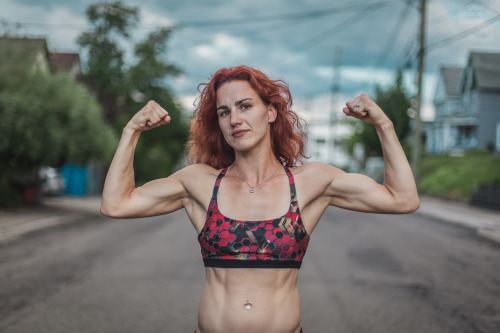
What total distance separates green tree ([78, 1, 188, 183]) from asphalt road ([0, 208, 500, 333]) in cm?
2051

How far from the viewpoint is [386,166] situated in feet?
7.39

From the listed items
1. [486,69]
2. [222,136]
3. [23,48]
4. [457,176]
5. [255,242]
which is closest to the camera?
[255,242]

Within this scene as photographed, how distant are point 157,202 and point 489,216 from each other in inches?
677

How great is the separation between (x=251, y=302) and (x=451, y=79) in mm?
53116

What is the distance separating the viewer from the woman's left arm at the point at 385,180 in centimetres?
222

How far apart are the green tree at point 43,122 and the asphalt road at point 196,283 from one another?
13.9ft

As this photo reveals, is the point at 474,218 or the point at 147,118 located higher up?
the point at 147,118

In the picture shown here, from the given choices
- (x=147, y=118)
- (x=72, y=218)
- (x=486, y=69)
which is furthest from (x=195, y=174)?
(x=486, y=69)

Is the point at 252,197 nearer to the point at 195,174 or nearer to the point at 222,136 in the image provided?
Result: the point at 195,174

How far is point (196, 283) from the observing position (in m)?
7.17

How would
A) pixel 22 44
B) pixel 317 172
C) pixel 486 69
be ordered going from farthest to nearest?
pixel 486 69
pixel 22 44
pixel 317 172

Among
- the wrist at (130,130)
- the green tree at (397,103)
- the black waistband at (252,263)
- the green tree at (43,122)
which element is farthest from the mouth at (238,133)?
the green tree at (397,103)

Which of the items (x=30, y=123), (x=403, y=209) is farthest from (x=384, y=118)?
(x=30, y=123)

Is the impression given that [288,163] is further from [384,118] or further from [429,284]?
[429,284]
